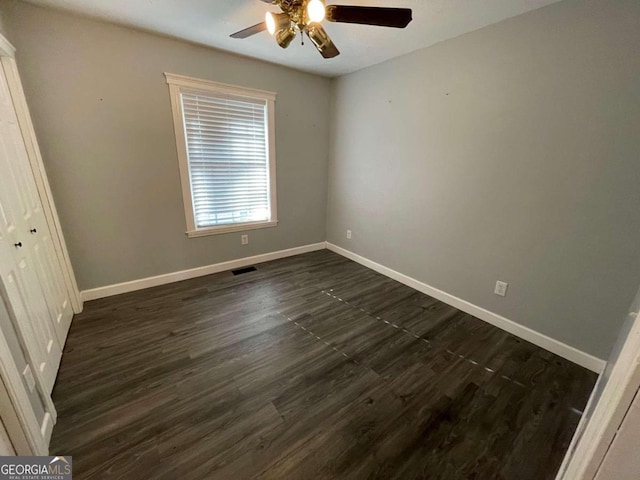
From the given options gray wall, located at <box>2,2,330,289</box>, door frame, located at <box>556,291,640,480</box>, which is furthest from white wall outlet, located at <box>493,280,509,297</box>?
gray wall, located at <box>2,2,330,289</box>

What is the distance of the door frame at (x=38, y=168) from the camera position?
70.1 inches

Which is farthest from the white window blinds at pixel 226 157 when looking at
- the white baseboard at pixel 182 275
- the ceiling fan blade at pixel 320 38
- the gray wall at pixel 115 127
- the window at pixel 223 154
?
the ceiling fan blade at pixel 320 38

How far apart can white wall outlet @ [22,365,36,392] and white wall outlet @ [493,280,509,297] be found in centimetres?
313

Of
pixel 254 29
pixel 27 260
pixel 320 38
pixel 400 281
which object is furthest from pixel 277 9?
pixel 400 281

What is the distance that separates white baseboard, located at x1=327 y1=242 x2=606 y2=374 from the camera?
1847mm

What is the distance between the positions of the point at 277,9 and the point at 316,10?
817 mm

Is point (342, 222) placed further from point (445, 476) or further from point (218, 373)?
point (445, 476)

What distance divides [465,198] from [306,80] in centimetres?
246

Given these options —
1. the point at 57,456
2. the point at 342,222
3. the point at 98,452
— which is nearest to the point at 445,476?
the point at 98,452

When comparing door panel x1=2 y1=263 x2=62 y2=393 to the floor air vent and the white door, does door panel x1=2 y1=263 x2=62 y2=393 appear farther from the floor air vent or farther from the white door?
the floor air vent

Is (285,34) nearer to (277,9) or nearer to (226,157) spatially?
(277,9)

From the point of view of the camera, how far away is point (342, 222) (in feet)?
12.5

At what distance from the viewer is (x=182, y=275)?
2.97 metres

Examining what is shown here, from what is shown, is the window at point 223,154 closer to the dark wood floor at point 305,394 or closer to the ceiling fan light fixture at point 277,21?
the dark wood floor at point 305,394
